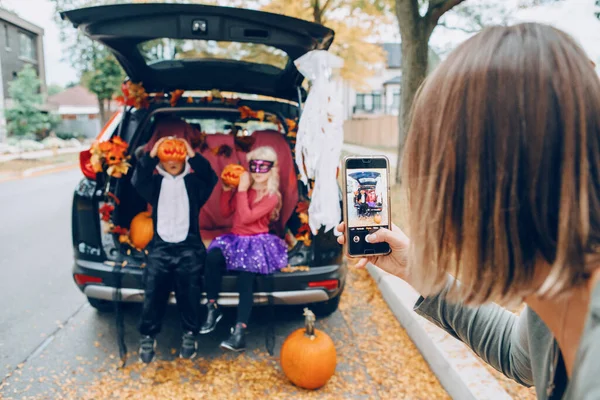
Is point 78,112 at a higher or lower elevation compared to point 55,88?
lower

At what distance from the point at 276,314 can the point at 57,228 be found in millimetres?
4698

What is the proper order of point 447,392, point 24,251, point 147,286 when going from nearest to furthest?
point 447,392
point 147,286
point 24,251

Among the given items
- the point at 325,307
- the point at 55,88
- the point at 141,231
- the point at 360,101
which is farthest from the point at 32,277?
the point at 55,88

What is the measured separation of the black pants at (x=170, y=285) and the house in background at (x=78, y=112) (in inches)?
1486

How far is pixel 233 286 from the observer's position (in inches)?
138

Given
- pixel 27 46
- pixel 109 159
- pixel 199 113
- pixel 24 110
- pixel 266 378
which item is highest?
pixel 27 46

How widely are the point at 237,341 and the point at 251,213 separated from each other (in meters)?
0.99

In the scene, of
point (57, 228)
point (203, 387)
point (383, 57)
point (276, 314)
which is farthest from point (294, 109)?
point (383, 57)

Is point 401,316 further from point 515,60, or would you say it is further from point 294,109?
point 515,60

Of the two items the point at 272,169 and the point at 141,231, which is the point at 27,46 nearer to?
the point at 141,231

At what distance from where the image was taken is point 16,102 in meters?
23.7

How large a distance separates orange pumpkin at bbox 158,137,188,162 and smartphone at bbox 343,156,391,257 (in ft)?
7.10

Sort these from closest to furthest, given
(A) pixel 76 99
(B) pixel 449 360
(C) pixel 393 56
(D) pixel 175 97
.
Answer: (B) pixel 449 360 → (D) pixel 175 97 → (C) pixel 393 56 → (A) pixel 76 99

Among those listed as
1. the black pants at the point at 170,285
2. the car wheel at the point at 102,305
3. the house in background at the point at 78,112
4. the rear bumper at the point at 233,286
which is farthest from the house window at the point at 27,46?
the black pants at the point at 170,285
